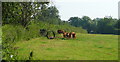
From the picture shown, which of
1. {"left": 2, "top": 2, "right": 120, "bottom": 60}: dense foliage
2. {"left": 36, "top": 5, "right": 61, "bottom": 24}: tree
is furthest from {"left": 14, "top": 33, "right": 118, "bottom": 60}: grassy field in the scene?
{"left": 36, "top": 5, "right": 61, "bottom": 24}: tree

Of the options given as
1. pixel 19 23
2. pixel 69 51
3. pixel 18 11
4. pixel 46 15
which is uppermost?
pixel 46 15

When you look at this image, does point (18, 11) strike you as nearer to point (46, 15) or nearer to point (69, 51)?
point (69, 51)

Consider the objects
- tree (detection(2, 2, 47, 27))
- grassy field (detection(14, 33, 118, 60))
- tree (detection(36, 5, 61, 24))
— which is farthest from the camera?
tree (detection(36, 5, 61, 24))

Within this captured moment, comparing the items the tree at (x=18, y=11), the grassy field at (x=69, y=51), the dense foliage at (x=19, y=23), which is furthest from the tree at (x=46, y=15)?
the grassy field at (x=69, y=51)

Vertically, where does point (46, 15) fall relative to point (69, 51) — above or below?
above

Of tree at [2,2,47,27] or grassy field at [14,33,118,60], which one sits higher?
tree at [2,2,47,27]

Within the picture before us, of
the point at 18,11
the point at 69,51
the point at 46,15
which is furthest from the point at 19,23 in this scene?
the point at 46,15

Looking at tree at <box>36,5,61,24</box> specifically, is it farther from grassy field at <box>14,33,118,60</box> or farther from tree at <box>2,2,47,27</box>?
grassy field at <box>14,33,118,60</box>

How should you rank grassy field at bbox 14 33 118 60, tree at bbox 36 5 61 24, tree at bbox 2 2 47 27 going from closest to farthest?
grassy field at bbox 14 33 118 60, tree at bbox 2 2 47 27, tree at bbox 36 5 61 24

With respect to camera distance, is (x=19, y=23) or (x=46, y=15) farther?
(x=46, y=15)

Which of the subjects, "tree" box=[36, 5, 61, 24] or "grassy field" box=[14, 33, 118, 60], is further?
"tree" box=[36, 5, 61, 24]

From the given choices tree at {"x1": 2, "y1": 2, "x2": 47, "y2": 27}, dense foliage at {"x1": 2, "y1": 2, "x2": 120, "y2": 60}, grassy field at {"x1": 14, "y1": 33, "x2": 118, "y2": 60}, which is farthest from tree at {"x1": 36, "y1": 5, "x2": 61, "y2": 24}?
grassy field at {"x1": 14, "y1": 33, "x2": 118, "y2": 60}

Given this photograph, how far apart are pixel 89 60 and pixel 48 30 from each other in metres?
14.0

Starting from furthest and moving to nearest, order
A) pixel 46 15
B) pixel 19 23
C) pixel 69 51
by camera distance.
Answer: pixel 46 15
pixel 19 23
pixel 69 51
